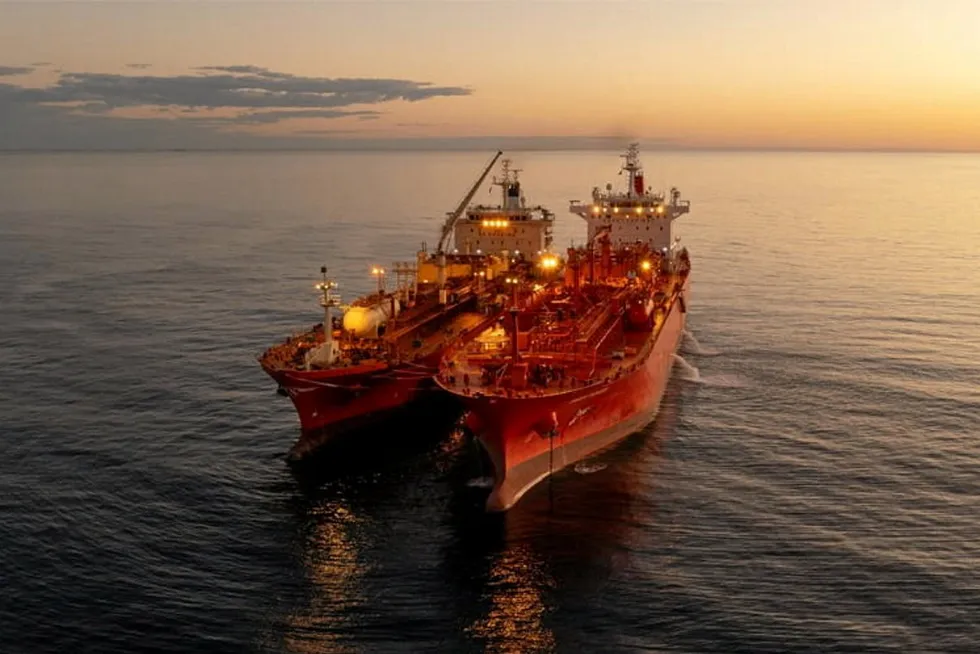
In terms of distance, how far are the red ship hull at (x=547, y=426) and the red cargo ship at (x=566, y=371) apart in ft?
0.15

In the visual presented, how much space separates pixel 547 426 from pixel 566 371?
13.7 feet

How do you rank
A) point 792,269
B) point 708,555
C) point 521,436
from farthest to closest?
point 792,269, point 521,436, point 708,555

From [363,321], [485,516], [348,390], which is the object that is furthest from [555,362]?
[363,321]

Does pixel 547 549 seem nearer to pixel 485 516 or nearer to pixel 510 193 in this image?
pixel 485 516

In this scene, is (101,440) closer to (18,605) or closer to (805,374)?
(18,605)

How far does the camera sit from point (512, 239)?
79.3 m

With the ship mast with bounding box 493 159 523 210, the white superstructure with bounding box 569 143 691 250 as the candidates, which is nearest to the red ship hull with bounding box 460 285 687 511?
the white superstructure with bounding box 569 143 691 250

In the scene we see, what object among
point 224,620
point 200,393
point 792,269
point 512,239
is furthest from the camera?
point 792,269

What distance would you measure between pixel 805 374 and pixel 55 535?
40.7 meters

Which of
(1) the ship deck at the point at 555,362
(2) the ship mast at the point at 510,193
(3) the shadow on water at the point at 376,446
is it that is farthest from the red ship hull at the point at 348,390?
(2) the ship mast at the point at 510,193

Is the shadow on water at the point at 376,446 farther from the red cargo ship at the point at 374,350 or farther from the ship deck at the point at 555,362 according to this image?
the ship deck at the point at 555,362

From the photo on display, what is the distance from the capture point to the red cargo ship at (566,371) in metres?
35.9

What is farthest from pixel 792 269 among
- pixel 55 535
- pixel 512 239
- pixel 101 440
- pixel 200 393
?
pixel 55 535

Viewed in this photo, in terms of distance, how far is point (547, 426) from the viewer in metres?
36.7
